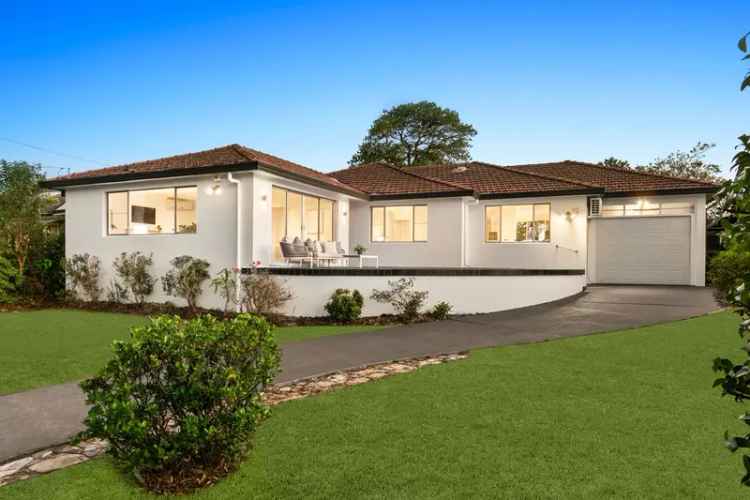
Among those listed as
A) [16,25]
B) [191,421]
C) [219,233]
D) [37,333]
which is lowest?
[37,333]

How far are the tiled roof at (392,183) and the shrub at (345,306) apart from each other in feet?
22.5

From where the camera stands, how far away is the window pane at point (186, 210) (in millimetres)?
12852

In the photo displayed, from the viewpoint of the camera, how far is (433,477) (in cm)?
312

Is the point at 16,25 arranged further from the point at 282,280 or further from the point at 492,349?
the point at 492,349

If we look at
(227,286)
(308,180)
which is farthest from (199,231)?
(308,180)

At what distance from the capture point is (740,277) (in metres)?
1.46

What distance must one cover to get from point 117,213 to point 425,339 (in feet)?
35.3

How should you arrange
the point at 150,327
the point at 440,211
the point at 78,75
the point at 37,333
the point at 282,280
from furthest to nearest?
1. the point at 78,75
2. the point at 440,211
3. the point at 282,280
4. the point at 37,333
5. the point at 150,327

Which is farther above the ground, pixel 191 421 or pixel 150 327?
pixel 150 327

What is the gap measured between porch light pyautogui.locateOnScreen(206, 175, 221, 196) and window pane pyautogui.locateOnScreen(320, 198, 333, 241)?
4.47 metres

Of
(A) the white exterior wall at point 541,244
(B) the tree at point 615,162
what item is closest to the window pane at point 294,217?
(A) the white exterior wall at point 541,244

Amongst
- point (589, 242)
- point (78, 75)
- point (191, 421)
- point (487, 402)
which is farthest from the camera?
point (78, 75)

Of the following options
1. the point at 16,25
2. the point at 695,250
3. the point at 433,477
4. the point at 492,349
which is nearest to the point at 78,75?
the point at 16,25

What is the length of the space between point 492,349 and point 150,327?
5577mm
